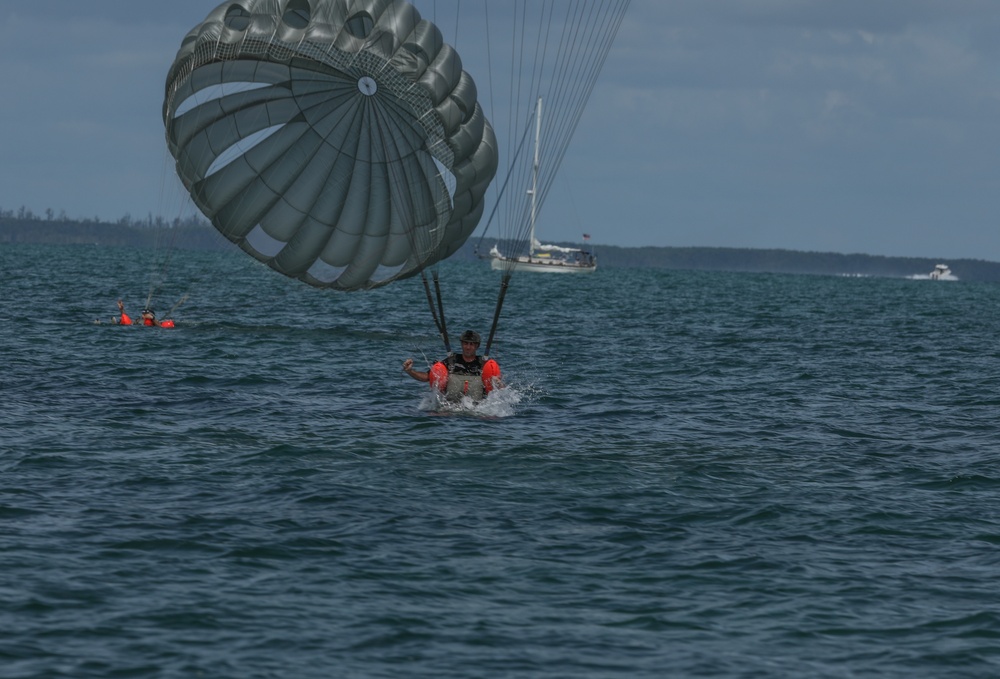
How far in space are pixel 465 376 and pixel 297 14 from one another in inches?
333

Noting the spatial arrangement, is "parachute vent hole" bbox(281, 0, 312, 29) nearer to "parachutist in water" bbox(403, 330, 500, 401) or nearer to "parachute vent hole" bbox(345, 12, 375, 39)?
"parachute vent hole" bbox(345, 12, 375, 39)

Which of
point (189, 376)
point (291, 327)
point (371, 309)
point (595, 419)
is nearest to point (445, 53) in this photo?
point (595, 419)

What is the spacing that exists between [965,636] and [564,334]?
3736 centimetres

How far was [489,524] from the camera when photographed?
1625 cm

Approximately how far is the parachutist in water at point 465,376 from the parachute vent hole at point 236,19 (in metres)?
8.15

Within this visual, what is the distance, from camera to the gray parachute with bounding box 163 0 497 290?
27359 mm

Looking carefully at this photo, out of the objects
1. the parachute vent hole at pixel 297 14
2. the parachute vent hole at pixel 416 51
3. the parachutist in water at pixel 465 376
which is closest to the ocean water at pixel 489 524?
the parachutist in water at pixel 465 376

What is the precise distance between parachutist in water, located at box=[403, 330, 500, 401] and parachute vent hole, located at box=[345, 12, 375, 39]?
6.78 metres

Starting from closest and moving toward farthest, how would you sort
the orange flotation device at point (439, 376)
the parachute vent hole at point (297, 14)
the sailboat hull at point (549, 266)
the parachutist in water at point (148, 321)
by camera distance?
the orange flotation device at point (439, 376), the parachute vent hole at point (297, 14), the parachutist in water at point (148, 321), the sailboat hull at point (549, 266)

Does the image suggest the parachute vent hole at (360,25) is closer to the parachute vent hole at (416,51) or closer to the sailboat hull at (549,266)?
the parachute vent hole at (416,51)

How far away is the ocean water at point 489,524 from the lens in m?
11.8

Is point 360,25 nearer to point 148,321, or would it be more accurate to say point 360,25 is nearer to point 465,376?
point 465,376

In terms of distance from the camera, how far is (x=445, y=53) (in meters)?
26.2

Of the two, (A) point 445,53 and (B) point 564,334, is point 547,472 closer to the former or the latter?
(A) point 445,53
